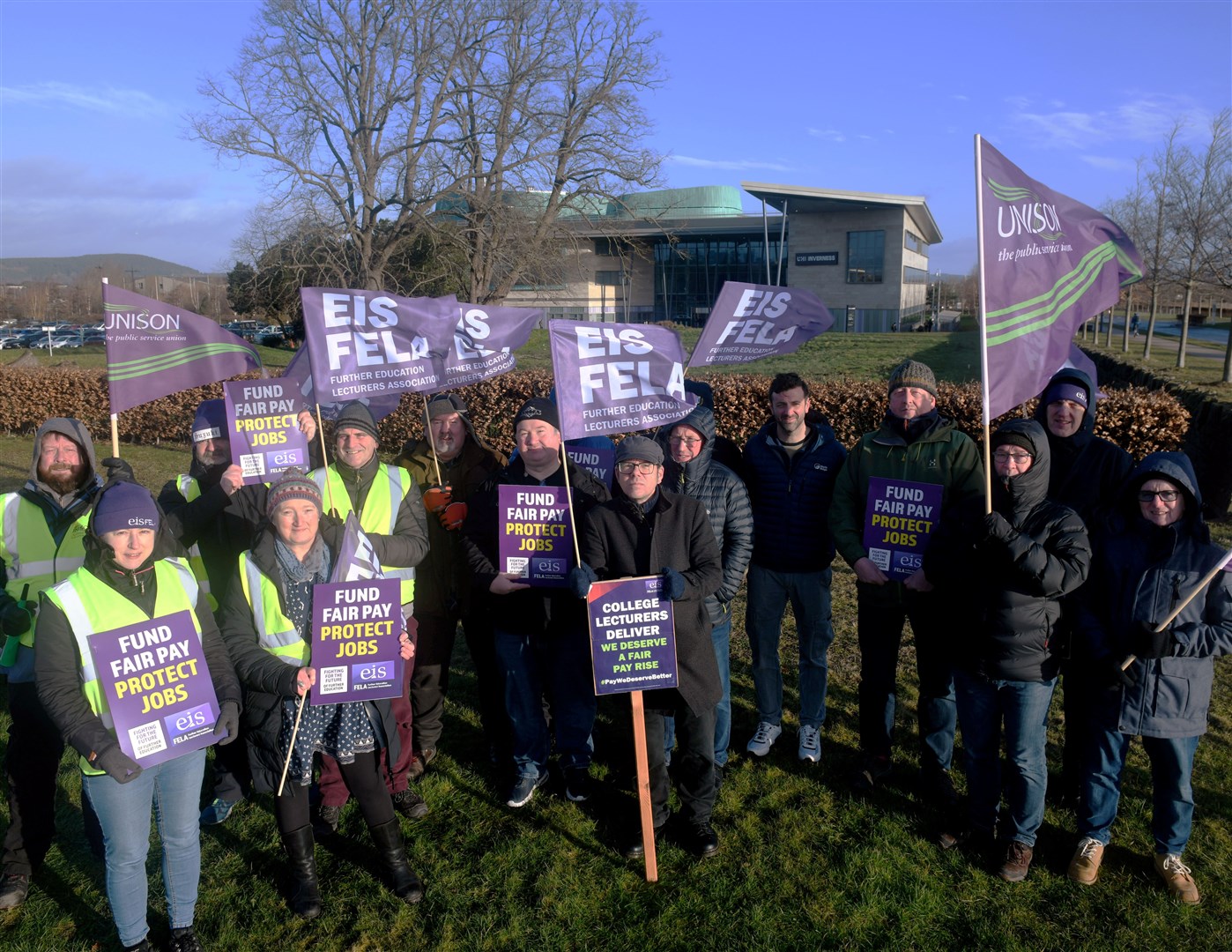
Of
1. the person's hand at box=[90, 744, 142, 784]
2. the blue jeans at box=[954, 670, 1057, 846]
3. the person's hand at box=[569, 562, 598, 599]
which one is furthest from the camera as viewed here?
the person's hand at box=[569, 562, 598, 599]

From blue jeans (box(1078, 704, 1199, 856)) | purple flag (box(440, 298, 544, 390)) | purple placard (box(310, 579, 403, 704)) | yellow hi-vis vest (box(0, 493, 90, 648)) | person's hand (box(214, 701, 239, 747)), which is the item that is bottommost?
blue jeans (box(1078, 704, 1199, 856))

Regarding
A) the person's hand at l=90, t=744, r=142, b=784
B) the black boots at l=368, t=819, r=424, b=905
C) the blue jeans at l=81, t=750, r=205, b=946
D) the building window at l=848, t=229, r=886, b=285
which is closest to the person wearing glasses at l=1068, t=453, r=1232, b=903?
the black boots at l=368, t=819, r=424, b=905

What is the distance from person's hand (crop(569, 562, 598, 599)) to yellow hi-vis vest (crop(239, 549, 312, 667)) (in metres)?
1.25

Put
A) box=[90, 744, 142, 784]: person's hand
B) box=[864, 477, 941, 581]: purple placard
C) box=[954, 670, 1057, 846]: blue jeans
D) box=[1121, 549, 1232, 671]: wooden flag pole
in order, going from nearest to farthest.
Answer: box=[90, 744, 142, 784]: person's hand, box=[1121, 549, 1232, 671]: wooden flag pole, box=[954, 670, 1057, 846]: blue jeans, box=[864, 477, 941, 581]: purple placard

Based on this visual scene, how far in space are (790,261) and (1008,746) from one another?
60.8 metres

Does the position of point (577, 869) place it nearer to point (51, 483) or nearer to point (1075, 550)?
point (1075, 550)

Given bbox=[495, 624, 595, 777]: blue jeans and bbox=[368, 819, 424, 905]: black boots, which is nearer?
bbox=[368, 819, 424, 905]: black boots

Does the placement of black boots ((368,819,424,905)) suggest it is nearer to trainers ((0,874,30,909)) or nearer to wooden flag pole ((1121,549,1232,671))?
trainers ((0,874,30,909))

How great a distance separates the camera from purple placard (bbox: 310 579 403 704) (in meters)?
3.65

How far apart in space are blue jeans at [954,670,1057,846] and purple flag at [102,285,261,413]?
4.66 meters

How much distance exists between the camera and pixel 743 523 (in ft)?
15.0

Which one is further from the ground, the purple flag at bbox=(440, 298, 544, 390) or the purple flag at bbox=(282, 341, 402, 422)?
the purple flag at bbox=(440, 298, 544, 390)

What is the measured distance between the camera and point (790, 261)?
200ft

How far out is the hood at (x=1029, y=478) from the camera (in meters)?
3.76
